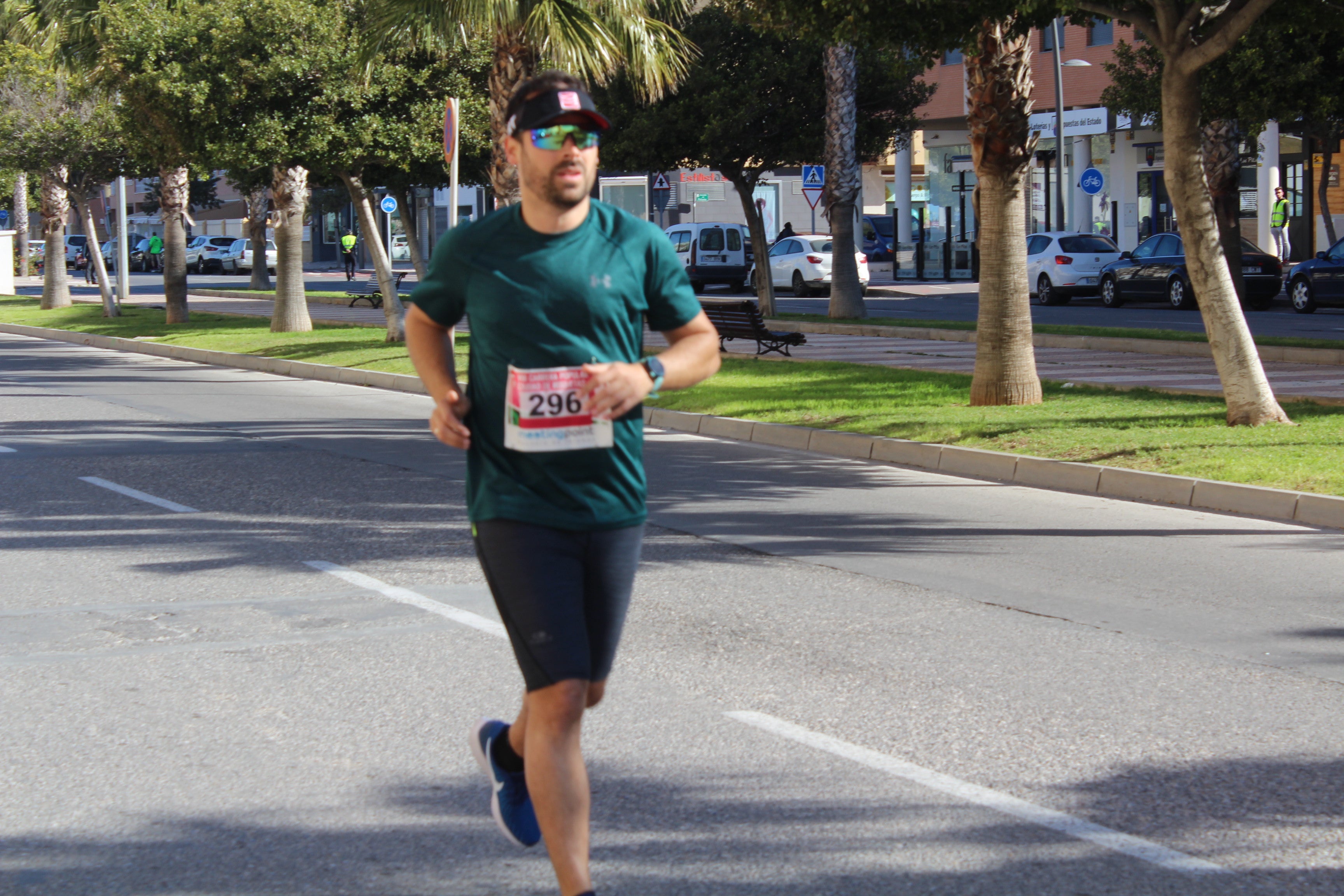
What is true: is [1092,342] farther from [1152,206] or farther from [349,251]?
[349,251]

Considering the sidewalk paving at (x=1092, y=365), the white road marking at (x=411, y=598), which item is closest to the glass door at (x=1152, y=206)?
the sidewalk paving at (x=1092, y=365)

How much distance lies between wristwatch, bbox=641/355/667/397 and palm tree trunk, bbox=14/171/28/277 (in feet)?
145

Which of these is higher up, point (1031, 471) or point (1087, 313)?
point (1087, 313)

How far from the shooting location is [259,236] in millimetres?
45688

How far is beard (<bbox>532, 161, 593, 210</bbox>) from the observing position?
331 centimetres

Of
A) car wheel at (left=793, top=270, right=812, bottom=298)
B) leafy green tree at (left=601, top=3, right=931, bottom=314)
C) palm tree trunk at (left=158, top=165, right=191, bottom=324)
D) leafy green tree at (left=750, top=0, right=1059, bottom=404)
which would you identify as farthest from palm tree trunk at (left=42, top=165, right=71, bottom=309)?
leafy green tree at (left=750, top=0, right=1059, bottom=404)

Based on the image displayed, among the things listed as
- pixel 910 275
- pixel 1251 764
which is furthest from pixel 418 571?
pixel 910 275

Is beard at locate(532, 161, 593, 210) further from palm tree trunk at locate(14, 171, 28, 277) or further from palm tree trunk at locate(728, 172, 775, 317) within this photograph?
palm tree trunk at locate(14, 171, 28, 277)

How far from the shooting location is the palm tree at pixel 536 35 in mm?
16969

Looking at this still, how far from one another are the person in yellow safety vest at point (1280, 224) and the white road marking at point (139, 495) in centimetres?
3055

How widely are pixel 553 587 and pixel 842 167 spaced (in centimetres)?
2341

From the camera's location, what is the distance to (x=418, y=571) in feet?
25.1

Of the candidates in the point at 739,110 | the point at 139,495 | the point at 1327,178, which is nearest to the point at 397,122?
the point at 739,110

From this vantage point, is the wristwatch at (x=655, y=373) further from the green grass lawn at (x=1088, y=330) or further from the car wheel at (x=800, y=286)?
the car wheel at (x=800, y=286)
